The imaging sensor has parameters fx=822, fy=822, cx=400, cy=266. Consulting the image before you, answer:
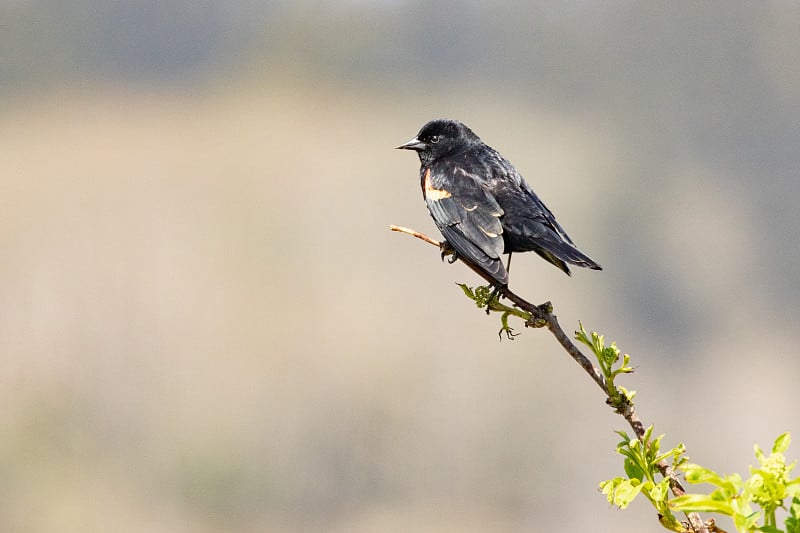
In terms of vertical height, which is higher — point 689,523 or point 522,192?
point 522,192

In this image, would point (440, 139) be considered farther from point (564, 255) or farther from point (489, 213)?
point (564, 255)

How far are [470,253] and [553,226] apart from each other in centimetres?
38

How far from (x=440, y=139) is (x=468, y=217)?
1.04 m

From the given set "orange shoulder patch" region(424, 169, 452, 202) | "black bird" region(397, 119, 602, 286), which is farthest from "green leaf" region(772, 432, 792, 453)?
"orange shoulder patch" region(424, 169, 452, 202)

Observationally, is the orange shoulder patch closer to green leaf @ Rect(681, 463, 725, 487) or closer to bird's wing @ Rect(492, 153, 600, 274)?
bird's wing @ Rect(492, 153, 600, 274)

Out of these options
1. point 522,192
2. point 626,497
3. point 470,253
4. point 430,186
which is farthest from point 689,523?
point 430,186

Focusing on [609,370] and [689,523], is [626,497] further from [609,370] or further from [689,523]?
[609,370]

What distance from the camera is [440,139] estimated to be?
166 inches

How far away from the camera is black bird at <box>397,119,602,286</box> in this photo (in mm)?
2991

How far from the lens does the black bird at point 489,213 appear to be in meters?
2.99

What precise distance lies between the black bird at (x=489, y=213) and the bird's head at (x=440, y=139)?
3.4 inches

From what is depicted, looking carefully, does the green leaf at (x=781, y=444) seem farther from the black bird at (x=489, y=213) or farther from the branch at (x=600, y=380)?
the black bird at (x=489, y=213)

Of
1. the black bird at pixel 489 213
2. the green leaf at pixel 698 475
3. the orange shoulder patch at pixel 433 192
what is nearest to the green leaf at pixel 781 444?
the green leaf at pixel 698 475

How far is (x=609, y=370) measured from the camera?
4.76 ft
